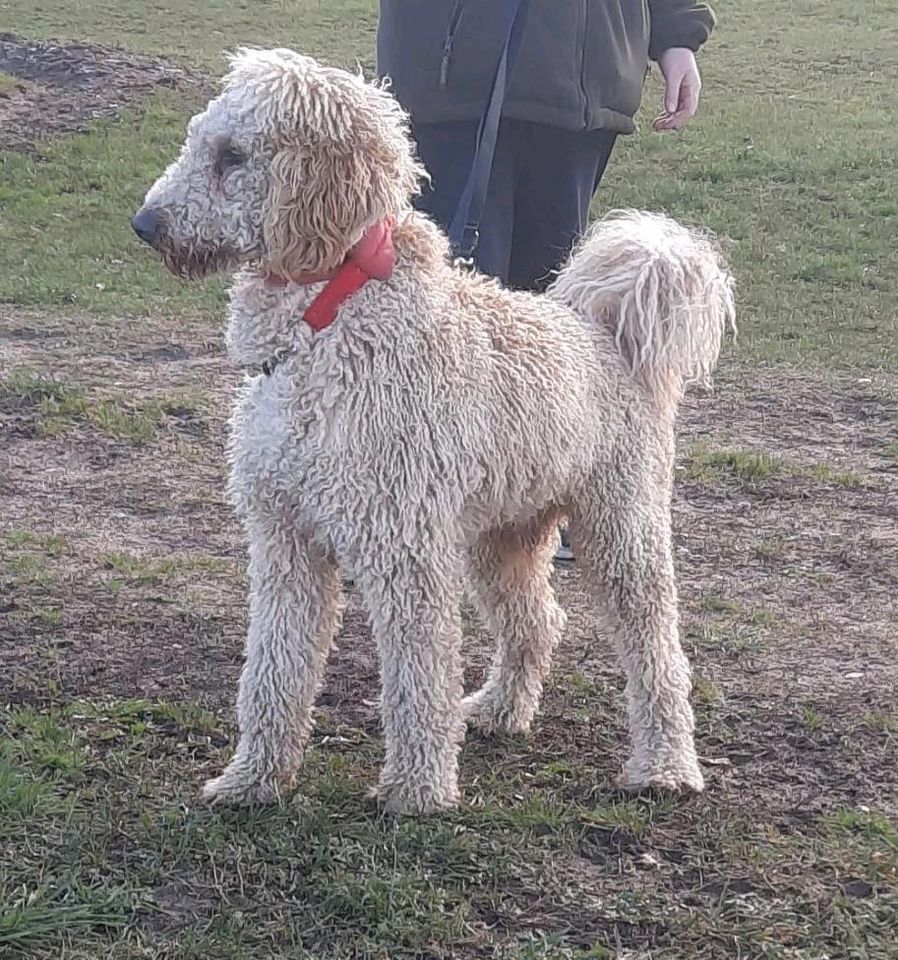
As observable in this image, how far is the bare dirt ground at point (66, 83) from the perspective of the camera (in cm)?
1288

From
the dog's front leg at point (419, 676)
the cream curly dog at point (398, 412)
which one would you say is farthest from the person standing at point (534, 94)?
the dog's front leg at point (419, 676)

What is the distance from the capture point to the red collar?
3359 mm

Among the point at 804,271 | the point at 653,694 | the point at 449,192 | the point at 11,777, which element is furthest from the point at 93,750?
the point at 804,271

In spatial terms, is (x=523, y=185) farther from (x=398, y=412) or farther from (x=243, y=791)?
(x=243, y=791)

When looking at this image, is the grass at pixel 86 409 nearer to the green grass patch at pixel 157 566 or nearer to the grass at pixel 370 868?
the green grass patch at pixel 157 566

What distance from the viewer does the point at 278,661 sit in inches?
141

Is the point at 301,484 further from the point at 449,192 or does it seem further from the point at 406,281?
the point at 449,192

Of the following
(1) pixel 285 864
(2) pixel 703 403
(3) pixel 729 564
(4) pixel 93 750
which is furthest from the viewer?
(2) pixel 703 403

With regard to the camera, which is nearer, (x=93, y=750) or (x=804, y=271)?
(x=93, y=750)

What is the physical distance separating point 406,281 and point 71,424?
355 cm

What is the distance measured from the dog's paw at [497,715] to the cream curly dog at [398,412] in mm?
375

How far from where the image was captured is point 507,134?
448cm

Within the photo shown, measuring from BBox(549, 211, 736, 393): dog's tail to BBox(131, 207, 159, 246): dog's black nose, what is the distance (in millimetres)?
1136

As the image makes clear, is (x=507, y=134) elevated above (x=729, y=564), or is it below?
above
